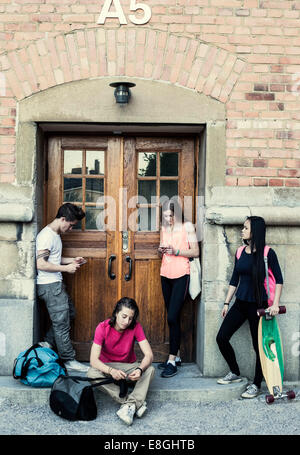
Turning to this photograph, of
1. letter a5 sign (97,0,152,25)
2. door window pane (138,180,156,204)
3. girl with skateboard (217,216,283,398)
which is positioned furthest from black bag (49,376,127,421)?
letter a5 sign (97,0,152,25)

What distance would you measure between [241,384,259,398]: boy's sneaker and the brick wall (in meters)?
1.97

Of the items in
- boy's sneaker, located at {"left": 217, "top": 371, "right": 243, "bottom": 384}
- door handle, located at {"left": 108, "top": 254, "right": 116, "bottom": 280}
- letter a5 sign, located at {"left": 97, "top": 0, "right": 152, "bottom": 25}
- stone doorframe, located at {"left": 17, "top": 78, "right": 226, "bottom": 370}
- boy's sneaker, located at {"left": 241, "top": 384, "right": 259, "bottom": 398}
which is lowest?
boy's sneaker, located at {"left": 241, "top": 384, "right": 259, "bottom": 398}

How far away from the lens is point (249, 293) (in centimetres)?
504

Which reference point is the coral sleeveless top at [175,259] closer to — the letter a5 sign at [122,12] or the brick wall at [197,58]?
the brick wall at [197,58]

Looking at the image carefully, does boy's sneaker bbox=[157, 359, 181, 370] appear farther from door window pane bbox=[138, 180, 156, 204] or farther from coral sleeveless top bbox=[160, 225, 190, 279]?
door window pane bbox=[138, 180, 156, 204]

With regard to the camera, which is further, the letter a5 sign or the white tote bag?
the white tote bag

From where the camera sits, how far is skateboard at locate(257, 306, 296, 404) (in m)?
4.94

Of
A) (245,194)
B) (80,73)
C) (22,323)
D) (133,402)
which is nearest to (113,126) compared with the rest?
(80,73)

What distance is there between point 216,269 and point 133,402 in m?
1.58

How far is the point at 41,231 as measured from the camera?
5449mm

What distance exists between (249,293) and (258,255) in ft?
1.21

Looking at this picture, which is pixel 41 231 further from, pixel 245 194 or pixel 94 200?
pixel 245 194

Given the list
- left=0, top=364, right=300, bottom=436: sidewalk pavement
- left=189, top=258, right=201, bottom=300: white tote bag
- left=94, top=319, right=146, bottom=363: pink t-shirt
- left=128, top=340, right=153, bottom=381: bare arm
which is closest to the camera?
left=0, top=364, right=300, bottom=436: sidewalk pavement

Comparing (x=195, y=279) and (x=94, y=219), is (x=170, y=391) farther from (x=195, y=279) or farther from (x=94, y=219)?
(x=94, y=219)
